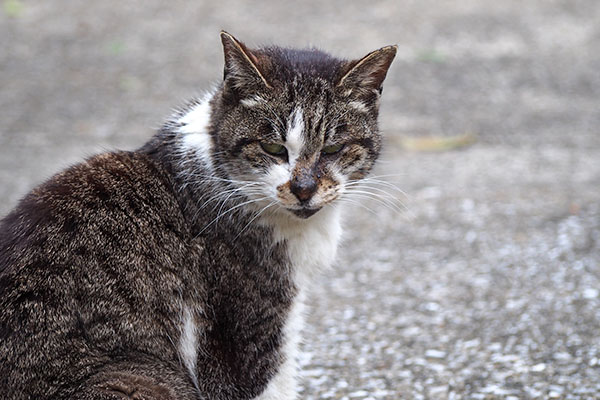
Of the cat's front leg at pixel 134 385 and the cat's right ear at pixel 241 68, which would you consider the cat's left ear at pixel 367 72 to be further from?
the cat's front leg at pixel 134 385

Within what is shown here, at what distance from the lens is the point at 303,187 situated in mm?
2930

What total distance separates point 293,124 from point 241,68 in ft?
1.03

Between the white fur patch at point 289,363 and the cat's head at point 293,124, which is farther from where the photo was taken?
the white fur patch at point 289,363

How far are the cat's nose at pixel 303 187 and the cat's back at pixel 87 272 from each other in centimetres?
50

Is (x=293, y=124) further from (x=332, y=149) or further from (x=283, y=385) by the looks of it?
(x=283, y=385)

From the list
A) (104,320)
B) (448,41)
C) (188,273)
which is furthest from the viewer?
(448,41)

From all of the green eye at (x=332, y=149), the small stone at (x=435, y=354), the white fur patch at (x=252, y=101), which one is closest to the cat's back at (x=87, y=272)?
the white fur patch at (x=252, y=101)

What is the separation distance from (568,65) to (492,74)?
100 cm

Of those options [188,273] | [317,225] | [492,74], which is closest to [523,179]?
[492,74]

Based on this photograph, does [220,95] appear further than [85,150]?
No

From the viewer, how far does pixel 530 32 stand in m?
9.89

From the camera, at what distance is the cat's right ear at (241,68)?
2975mm

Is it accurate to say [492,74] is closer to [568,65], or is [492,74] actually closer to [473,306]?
[568,65]

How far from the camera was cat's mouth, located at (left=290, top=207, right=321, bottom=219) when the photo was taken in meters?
3.03
